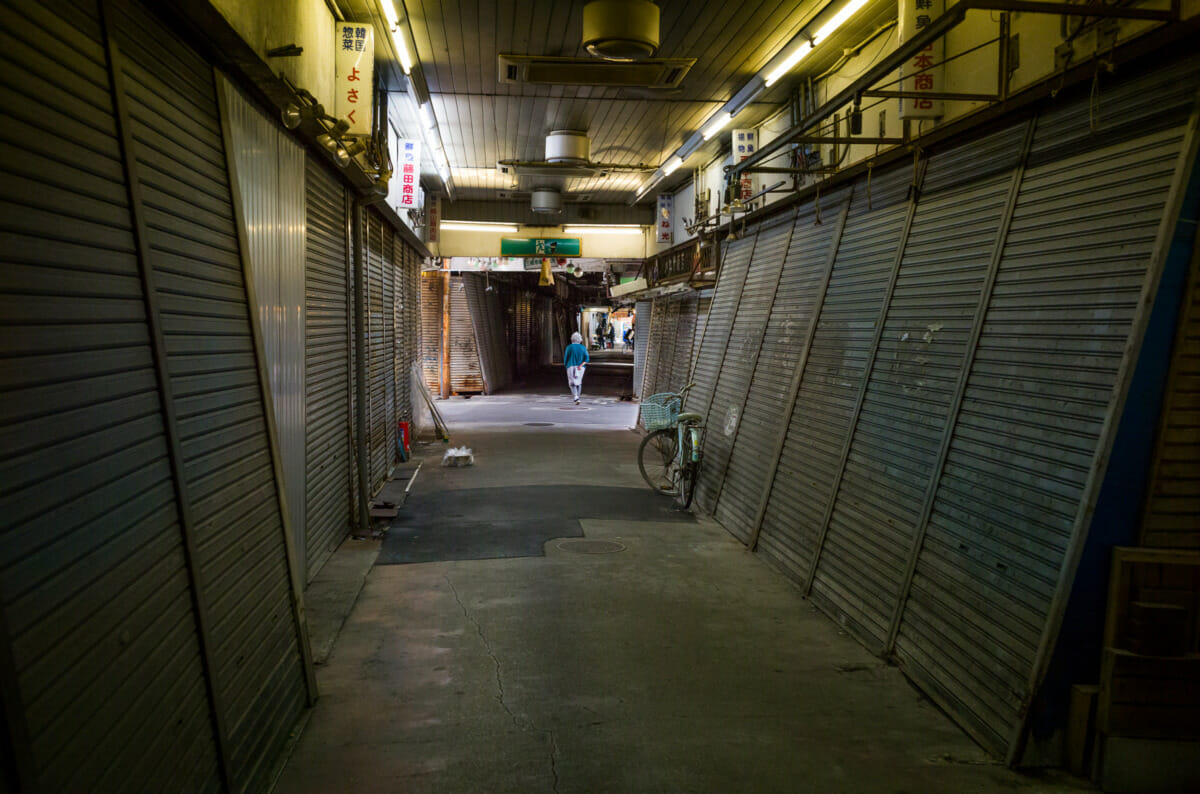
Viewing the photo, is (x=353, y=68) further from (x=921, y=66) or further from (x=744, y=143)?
(x=744, y=143)

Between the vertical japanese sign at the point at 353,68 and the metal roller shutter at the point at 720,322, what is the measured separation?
17.5 ft

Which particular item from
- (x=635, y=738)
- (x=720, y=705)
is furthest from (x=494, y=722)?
(x=720, y=705)

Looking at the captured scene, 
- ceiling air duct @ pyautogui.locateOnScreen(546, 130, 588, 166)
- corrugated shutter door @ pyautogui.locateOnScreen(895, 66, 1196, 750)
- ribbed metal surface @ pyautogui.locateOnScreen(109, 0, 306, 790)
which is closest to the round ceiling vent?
corrugated shutter door @ pyautogui.locateOnScreen(895, 66, 1196, 750)

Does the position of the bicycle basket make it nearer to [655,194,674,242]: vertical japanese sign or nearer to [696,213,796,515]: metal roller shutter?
[696,213,796,515]: metal roller shutter

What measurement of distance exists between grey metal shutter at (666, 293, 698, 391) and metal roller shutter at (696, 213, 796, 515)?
337 cm

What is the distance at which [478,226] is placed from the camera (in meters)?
18.8

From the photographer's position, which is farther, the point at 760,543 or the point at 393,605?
the point at 760,543

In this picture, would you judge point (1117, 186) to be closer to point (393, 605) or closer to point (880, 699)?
point (880, 699)

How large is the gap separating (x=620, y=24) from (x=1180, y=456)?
5315 millimetres

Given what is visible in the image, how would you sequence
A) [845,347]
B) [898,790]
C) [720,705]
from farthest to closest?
[845,347] < [720,705] < [898,790]

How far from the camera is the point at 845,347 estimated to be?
668 centimetres

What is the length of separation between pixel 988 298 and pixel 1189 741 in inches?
104

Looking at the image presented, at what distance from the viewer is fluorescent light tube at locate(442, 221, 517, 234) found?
18.7m

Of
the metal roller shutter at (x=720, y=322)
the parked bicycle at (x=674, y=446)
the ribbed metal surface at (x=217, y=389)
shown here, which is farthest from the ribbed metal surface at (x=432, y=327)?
the ribbed metal surface at (x=217, y=389)
